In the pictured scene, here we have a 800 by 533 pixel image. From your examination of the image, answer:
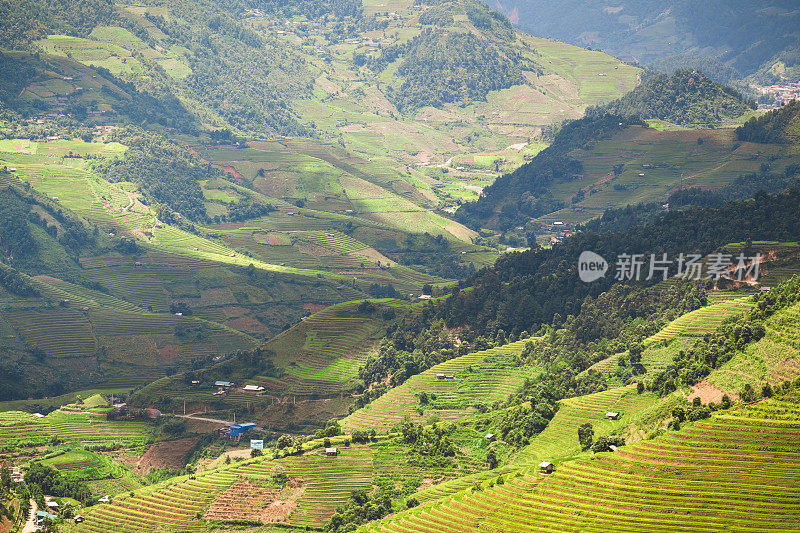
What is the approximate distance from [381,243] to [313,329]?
6502 centimetres

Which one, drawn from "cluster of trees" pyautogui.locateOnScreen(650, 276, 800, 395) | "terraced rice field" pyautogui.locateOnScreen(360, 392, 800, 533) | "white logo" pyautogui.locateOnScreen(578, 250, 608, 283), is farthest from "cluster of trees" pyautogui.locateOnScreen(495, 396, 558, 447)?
"white logo" pyautogui.locateOnScreen(578, 250, 608, 283)

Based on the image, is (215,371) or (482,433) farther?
(215,371)

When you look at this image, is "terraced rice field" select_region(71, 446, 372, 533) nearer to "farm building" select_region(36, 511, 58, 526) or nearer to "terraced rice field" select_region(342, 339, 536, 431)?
"farm building" select_region(36, 511, 58, 526)

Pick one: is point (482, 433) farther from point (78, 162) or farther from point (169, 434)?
point (78, 162)

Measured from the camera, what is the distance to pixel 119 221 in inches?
6629

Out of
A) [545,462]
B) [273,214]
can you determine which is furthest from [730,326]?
[273,214]

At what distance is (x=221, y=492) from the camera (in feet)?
255

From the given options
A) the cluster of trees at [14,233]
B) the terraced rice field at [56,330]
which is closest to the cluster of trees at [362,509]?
the terraced rice field at [56,330]

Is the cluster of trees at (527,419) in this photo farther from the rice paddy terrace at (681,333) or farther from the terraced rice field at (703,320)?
the terraced rice field at (703,320)

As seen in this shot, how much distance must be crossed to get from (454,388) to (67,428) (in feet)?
119

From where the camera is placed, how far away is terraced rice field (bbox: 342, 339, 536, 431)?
310 feet

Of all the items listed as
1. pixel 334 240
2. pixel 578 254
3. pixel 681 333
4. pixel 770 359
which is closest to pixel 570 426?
pixel 770 359

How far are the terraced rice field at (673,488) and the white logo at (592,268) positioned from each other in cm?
4605

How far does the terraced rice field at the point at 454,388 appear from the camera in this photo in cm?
9450
